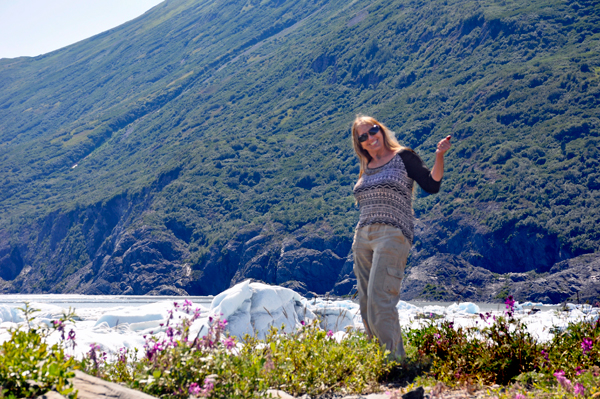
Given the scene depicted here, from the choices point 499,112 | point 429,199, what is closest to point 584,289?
point 429,199

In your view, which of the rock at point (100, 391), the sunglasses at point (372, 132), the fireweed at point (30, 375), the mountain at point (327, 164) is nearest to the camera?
the fireweed at point (30, 375)

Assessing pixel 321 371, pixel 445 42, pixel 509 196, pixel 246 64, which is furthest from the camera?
pixel 246 64

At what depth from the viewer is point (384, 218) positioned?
13.4ft

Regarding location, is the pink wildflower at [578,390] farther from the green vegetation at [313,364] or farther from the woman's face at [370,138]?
the woman's face at [370,138]

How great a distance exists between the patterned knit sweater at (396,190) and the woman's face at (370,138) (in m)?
0.18

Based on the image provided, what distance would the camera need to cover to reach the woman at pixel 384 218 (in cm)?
393

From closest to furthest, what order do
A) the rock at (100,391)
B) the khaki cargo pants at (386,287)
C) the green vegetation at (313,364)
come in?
1. the rock at (100,391)
2. the green vegetation at (313,364)
3. the khaki cargo pants at (386,287)

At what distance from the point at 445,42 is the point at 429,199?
119 ft

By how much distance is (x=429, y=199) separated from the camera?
63.3 m

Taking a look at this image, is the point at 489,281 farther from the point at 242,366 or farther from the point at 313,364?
the point at 242,366

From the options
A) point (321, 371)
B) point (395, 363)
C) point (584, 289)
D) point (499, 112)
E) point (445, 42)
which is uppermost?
point (321, 371)

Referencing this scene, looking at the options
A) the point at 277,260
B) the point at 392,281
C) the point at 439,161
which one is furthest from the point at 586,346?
the point at 277,260

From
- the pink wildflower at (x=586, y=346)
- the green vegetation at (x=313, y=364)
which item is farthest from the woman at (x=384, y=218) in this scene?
the pink wildflower at (x=586, y=346)

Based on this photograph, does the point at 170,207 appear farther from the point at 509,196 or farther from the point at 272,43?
the point at 272,43
